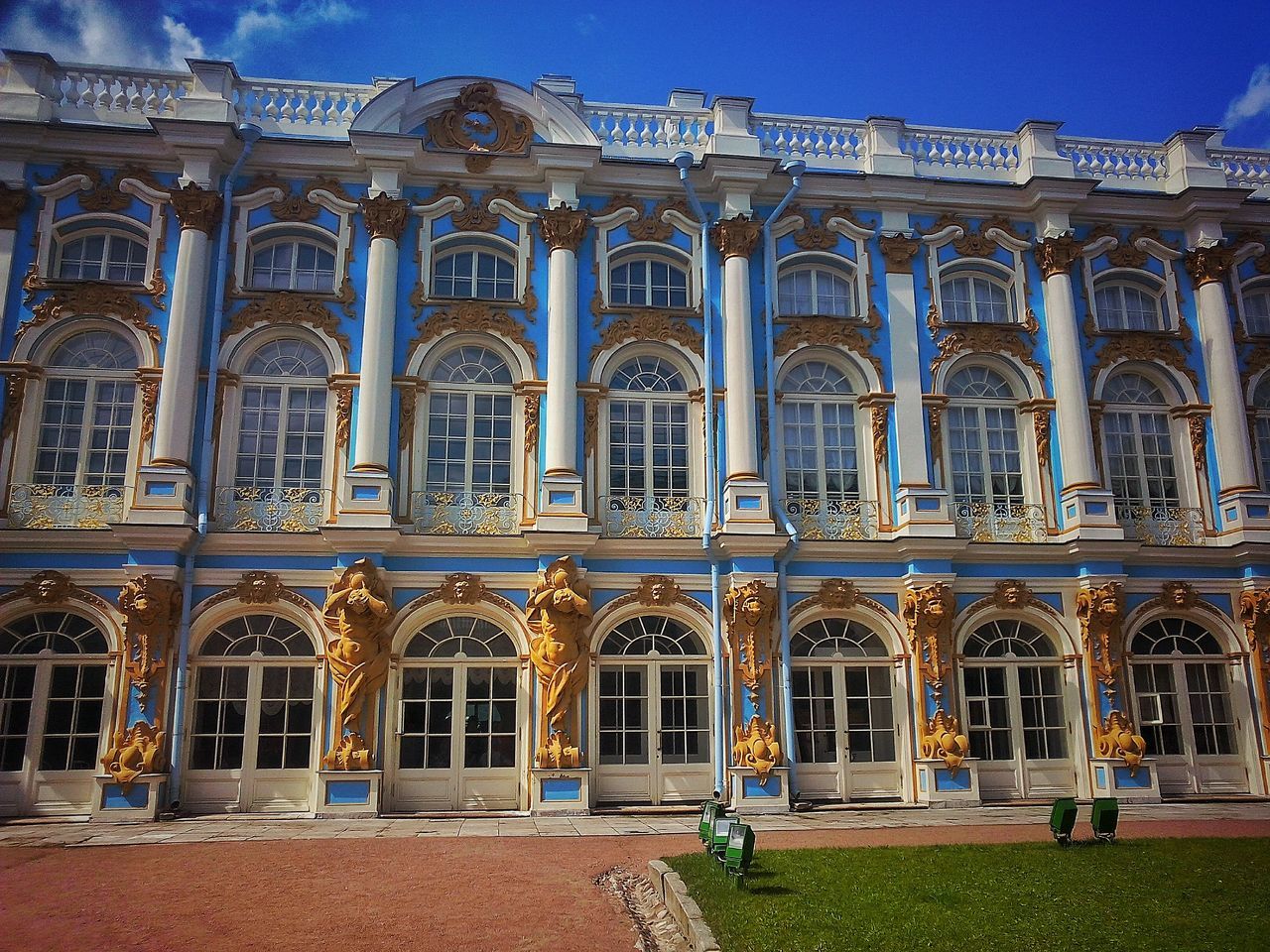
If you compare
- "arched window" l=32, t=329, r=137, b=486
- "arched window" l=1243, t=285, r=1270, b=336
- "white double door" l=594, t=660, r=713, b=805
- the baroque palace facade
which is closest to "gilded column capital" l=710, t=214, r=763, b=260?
the baroque palace facade

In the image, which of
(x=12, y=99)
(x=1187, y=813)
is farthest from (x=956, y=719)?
(x=12, y=99)

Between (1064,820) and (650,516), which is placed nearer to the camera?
(1064,820)

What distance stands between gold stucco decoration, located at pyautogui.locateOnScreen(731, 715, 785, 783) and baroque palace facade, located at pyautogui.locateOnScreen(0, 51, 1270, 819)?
0.22 feet

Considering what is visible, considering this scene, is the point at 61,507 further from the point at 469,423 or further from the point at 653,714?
the point at 653,714

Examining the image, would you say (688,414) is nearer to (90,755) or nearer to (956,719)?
(956,719)

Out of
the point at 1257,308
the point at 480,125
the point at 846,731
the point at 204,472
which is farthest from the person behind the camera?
the point at 1257,308

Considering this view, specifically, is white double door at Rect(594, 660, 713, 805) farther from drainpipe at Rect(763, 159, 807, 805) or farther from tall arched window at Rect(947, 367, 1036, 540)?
tall arched window at Rect(947, 367, 1036, 540)

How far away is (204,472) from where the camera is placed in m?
15.0

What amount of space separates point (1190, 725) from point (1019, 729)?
9.46ft

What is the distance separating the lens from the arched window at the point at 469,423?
51.8 ft

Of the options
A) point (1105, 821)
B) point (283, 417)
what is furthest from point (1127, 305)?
point (283, 417)

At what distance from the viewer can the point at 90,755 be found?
46.3 ft

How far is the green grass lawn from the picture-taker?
693 centimetres

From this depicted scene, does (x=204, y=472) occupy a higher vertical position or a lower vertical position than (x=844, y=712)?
higher
